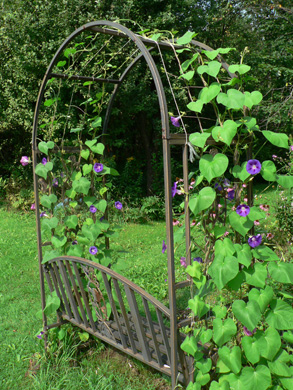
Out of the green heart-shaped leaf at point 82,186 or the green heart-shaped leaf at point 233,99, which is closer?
the green heart-shaped leaf at point 233,99

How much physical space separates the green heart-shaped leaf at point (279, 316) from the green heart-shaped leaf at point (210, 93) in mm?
927

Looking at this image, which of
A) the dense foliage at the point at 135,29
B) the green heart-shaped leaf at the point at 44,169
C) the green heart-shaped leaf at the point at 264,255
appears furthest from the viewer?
the dense foliage at the point at 135,29

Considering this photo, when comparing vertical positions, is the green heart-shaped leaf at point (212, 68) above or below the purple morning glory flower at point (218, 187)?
above

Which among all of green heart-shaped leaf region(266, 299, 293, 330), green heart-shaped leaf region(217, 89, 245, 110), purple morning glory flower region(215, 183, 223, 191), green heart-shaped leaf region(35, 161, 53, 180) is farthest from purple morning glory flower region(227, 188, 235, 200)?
green heart-shaped leaf region(35, 161, 53, 180)

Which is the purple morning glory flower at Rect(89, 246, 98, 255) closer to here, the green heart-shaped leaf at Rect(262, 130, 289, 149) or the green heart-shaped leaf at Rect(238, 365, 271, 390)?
the green heart-shaped leaf at Rect(238, 365, 271, 390)

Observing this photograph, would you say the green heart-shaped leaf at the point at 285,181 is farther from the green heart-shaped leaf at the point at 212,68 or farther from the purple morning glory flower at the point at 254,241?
the green heart-shaped leaf at the point at 212,68

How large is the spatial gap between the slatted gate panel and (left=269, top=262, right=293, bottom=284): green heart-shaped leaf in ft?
1.82

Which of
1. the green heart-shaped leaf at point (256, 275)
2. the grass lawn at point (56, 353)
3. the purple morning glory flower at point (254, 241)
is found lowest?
the grass lawn at point (56, 353)

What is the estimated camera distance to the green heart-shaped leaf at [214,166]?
1.64 metres

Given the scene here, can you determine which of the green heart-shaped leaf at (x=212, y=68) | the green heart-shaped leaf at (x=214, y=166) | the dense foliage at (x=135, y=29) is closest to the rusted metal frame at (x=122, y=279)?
the green heart-shaped leaf at (x=214, y=166)

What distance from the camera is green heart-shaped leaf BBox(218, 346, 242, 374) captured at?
1.65 m

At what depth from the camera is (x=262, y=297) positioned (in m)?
1.64

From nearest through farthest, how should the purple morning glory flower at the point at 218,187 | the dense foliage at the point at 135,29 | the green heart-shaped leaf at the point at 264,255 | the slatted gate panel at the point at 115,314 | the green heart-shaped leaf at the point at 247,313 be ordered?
the green heart-shaped leaf at the point at 247,313 → the green heart-shaped leaf at the point at 264,255 → the purple morning glory flower at the point at 218,187 → the slatted gate panel at the point at 115,314 → the dense foliage at the point at 135,29

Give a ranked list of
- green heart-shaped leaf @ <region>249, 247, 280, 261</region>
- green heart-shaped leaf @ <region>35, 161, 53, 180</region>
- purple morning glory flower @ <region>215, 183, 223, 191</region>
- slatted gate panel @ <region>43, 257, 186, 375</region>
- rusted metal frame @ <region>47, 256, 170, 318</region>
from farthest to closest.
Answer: green heart-shaped leaf @ <region>35, 161, 53, 180</region> < slatted gate panel @ <region>43, 257, 186, 375</region> < rusted metal frame @ <region>47, 256, 170, 318</region> < purple morning glory flower @ <region>215, 183, 223, 191</region> < green heart-shaped leaf @ <region>249, 247, 280, 261</region>
